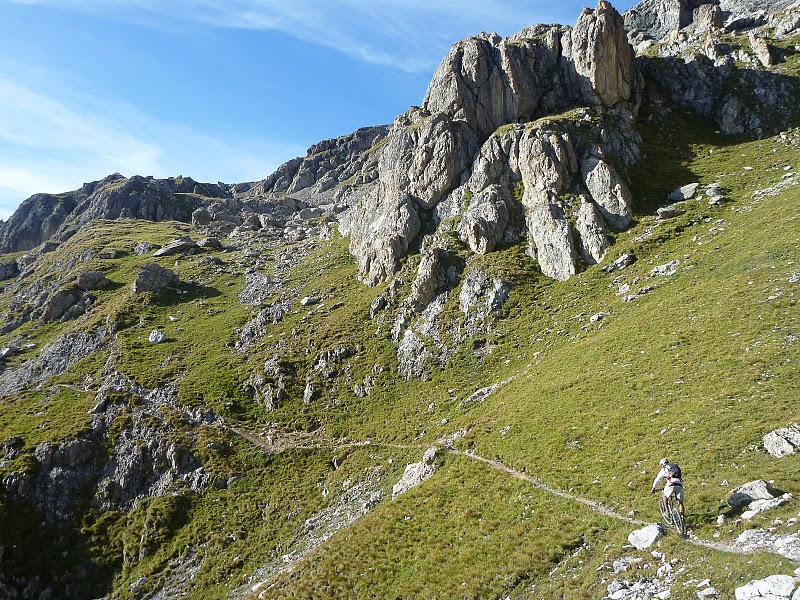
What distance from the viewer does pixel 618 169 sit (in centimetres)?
6175

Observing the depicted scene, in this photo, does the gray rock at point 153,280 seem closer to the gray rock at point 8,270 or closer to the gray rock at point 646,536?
the gray rock at point 8,270

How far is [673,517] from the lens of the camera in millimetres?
16391

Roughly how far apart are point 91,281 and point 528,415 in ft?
319

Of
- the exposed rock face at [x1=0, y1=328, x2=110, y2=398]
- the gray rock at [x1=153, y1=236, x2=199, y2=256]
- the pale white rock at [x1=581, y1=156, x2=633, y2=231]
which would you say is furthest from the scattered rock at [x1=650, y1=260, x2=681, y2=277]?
the gray rock at [x1=153, y1=236, x2=199, y2=256]

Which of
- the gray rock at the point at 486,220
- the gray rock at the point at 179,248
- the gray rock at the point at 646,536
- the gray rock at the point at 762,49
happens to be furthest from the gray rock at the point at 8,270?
the gray rock at the point at 762,49

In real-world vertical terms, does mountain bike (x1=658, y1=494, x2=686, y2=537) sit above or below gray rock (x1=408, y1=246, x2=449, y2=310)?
below

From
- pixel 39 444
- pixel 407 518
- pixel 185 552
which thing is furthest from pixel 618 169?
pixel 39 444

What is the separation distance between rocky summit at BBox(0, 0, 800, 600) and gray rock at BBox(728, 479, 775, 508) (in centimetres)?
11

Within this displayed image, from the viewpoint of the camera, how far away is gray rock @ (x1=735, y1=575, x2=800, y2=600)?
35.4ft

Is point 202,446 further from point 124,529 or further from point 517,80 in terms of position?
point 517,80

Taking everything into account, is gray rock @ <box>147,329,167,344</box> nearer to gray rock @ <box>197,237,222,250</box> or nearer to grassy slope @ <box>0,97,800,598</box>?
Answer: grassy slope @ <box>0,97,800,598</box>

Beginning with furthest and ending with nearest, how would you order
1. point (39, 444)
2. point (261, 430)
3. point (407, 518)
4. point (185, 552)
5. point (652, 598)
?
point (261, 430) → point (39, 444) → point (185, 552) → point (407, 518) → point (652, 598)

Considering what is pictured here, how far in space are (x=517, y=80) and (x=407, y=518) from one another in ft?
244

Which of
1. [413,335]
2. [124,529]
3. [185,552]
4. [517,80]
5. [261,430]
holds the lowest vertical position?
[185,552]
